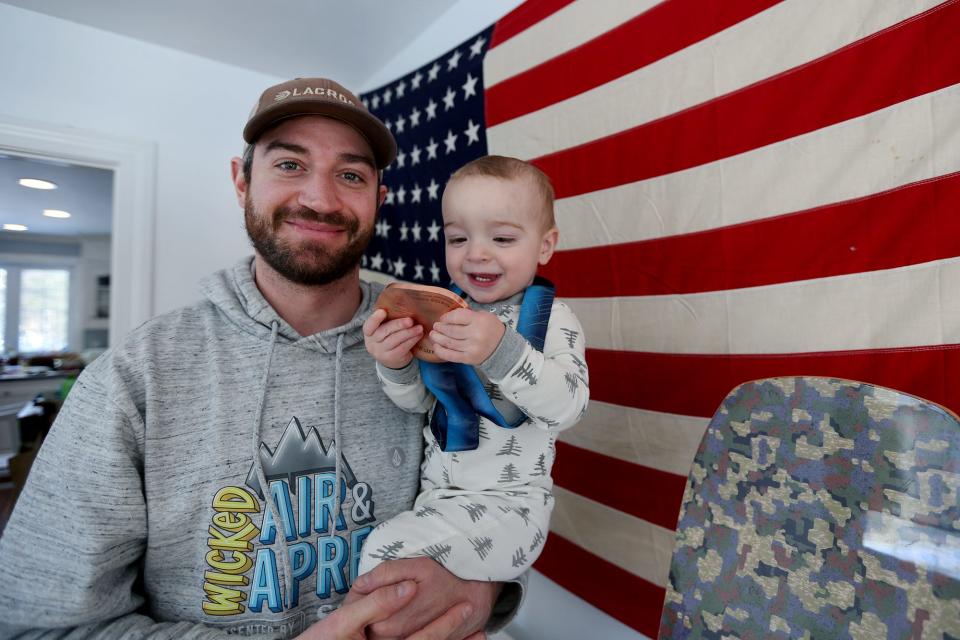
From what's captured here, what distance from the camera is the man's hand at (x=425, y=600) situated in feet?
2.52

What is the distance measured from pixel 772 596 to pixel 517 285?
66cm

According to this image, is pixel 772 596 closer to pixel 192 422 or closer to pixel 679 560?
pixel 679 560

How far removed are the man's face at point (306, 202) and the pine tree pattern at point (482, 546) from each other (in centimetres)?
68

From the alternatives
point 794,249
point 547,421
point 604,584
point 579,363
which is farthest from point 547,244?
point 604,584

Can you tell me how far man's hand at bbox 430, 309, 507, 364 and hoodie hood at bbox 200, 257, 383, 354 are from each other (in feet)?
1.43

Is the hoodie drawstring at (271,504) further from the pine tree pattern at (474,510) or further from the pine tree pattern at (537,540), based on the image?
the pine tree pattern at (537,540)

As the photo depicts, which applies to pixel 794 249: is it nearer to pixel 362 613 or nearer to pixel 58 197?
pixel 362 613

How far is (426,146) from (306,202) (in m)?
1.14

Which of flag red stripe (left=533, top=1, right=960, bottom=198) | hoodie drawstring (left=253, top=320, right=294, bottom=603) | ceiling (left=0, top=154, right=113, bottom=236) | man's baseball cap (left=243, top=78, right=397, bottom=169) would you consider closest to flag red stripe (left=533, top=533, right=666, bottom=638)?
hoodie drawstring (left=253, top=320, right=294, bottom=603)

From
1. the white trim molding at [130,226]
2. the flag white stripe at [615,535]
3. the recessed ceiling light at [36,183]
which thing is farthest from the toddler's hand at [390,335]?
the recessed ceiling light at [36,183]

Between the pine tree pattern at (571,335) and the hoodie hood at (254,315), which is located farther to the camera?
the hoodie hood at (254,315)

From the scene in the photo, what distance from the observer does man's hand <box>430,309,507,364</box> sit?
750mm

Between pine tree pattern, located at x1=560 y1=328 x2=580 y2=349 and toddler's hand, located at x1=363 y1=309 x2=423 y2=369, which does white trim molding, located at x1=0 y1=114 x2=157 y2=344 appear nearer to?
toddler's hand, located at x1=363 y1=309 x2=423 y2=369

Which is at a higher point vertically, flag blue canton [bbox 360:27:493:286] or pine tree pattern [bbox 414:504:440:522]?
flag blue canton [bbox 360:27:493:286]
